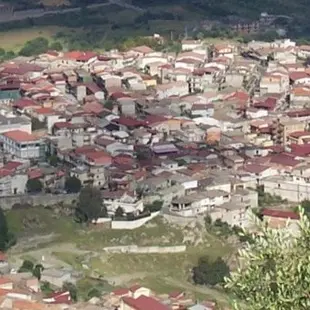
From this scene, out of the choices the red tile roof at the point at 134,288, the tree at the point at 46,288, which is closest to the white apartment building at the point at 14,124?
the tree at the point at 46,288

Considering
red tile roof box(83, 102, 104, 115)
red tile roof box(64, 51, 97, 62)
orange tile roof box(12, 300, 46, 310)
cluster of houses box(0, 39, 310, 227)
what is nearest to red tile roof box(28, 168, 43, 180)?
cluster of houses box(0, 39, 310, 227)

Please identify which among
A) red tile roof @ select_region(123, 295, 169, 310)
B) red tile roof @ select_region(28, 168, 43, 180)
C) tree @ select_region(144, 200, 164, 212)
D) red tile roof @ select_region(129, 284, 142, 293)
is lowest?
tree @ select_region(144, 200, 164, 212)

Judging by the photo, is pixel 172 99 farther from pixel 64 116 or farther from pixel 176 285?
pixel 176 285

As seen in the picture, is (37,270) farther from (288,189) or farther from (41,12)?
(41,12)

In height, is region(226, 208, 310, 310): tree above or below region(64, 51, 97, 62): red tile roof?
above

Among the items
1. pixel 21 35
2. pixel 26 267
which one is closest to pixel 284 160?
pixel 26 267

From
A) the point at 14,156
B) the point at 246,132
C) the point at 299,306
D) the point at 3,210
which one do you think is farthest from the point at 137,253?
the point at 299,306

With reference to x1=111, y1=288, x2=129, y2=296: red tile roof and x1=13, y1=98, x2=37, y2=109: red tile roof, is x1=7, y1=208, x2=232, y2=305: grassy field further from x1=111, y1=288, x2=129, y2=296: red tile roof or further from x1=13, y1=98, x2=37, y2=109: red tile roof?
x1=13, y1=98, x2=37, y2=109: red tile roof
